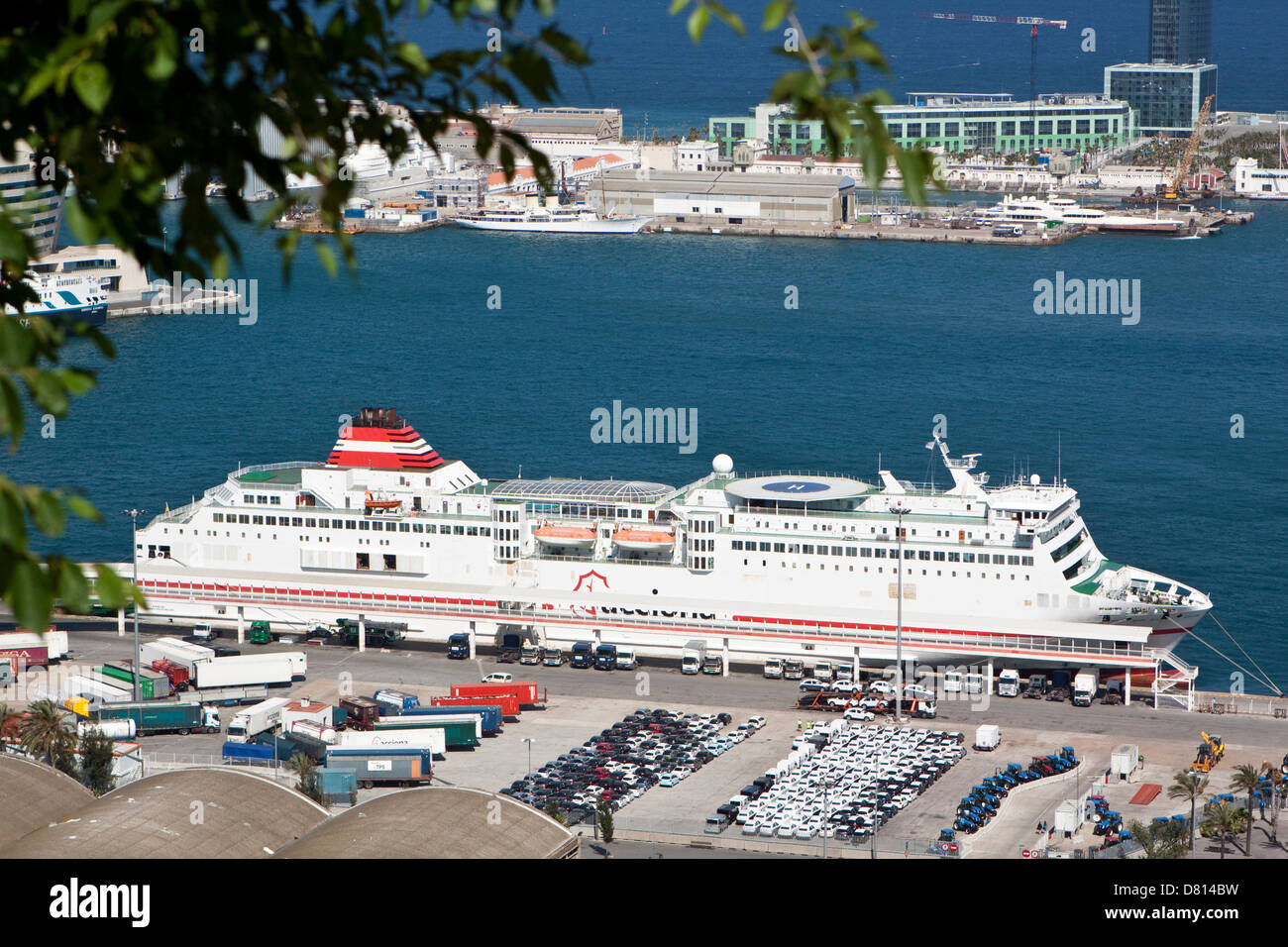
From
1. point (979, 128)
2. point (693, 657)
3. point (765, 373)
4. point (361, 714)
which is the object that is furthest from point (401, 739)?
point (979, 128)

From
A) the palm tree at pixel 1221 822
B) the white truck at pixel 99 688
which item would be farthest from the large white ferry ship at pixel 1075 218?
the palm tree at pixel 1221 822

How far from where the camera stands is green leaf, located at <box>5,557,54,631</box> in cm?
418

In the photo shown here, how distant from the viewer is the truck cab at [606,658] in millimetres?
32438

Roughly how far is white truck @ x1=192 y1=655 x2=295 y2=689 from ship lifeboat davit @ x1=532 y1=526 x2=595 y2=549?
18.0ft

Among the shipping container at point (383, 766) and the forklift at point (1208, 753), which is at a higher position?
the shipping container at point (383, 766)

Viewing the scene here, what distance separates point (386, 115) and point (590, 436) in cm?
4452

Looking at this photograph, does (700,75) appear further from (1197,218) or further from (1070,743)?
(1070,743)

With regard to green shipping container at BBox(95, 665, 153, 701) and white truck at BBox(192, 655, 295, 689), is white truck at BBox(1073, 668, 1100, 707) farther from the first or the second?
green shipping container at BBox(95, 665, 153, 701)

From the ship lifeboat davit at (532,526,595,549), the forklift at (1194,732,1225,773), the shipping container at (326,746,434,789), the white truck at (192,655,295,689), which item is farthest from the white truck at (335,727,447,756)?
the forklift at (1194,732,1225,773)

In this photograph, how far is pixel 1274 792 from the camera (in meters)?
24.3

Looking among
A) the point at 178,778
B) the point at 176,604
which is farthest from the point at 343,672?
the point at 178,778

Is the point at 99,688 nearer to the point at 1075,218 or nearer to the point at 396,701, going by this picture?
the point at 396,701
